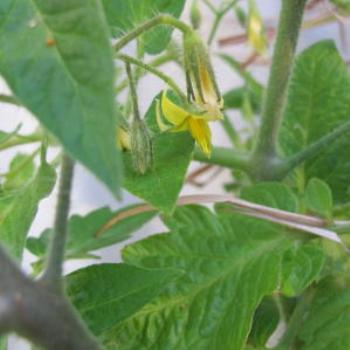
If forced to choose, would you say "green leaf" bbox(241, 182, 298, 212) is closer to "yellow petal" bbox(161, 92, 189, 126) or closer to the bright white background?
"yellow petal" bbox(161, 92, 189, 126)

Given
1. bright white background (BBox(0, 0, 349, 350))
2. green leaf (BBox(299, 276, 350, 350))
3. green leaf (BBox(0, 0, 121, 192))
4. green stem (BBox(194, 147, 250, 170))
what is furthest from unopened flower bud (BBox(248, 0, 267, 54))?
green leaf (BBox(0, 0, 121, 192))

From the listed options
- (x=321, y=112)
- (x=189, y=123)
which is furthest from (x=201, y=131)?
(x=321, y=112)

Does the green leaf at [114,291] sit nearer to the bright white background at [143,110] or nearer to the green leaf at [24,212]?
the green leaf at [24,212]

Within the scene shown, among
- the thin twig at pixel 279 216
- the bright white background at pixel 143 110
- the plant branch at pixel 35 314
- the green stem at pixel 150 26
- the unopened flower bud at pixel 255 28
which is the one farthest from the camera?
the bright white background at pixel 143 110

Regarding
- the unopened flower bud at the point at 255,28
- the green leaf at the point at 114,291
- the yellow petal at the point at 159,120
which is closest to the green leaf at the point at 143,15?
the yellow petal at the point at 159,120

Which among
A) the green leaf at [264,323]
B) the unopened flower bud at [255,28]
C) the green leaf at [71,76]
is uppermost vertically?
the green leaf at [71,76]

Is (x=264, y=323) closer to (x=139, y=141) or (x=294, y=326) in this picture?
(x=294, y=326)
